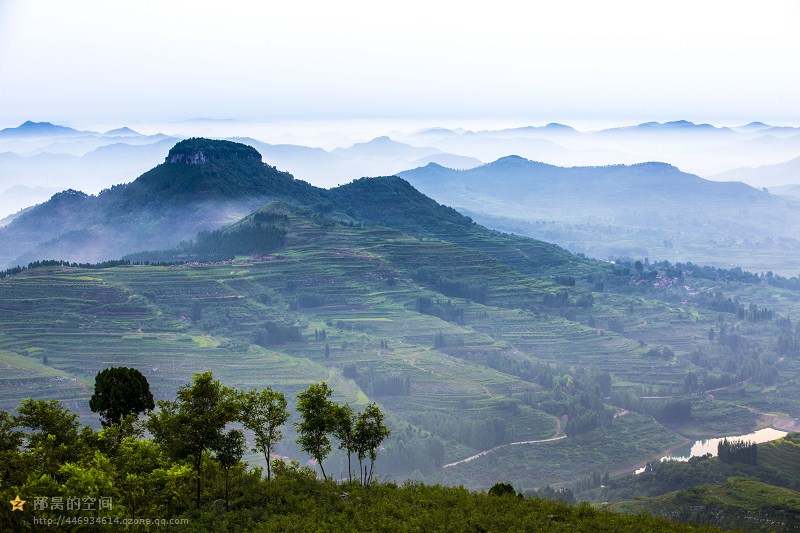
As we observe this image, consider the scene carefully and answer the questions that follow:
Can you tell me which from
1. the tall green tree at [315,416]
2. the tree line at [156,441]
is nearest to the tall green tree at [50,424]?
the tree line at [156,441]

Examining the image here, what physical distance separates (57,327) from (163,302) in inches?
1189

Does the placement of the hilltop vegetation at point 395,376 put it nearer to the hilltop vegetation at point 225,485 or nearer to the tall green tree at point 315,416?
the tall green tree at point 315,416

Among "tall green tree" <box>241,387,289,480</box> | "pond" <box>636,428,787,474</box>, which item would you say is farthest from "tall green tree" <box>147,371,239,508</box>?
"pond" <box>636,428,787,474</box>

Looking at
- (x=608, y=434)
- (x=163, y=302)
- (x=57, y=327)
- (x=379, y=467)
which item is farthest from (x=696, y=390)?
(x=57, y=327)

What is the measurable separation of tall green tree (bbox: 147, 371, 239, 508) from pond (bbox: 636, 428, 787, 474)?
4820 inches

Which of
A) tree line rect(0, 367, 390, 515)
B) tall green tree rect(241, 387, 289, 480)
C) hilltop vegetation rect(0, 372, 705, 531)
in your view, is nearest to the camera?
tree line rect(0, 367, 390, 515)

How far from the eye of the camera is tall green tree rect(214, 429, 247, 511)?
42.9 meters

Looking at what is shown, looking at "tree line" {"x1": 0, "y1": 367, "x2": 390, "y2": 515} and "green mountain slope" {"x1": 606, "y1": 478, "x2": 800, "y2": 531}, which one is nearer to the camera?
"tree line" {"x1": 0, "y1": 367, "x2": 390, "y2": 515}

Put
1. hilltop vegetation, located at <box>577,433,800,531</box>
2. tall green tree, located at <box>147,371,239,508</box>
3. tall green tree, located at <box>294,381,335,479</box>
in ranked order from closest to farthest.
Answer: tall green tree, located at <box>147,371,239,508</box>
tall green tree, located at <box>294,381,335,479</box>
hilltop vegetation, located at <box>577,433,800,531</box>

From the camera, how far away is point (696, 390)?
189m

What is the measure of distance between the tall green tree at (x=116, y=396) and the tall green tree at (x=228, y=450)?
33.8ft

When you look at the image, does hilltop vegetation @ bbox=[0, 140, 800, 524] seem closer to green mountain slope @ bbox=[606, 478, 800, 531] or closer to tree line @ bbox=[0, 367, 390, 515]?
A: green mountain slope @ bbox=[606, 478, 800, 531]

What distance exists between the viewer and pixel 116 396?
51219mm

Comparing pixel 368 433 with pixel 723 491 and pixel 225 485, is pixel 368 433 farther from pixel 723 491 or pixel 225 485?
pixel 723 491
